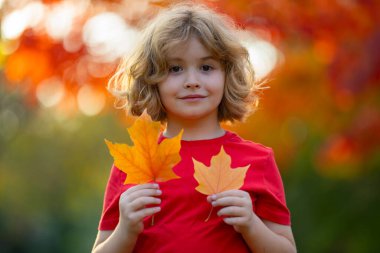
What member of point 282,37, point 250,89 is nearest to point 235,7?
point 282,37

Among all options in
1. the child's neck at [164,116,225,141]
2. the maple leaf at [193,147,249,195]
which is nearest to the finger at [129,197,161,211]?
the maple leaf at [193,147,249,195]

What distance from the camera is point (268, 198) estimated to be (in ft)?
9.02

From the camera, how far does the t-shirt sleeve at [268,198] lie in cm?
273

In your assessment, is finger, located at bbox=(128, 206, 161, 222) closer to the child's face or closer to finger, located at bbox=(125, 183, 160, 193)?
finger, located at bbox=(125, 183, 160, 193)

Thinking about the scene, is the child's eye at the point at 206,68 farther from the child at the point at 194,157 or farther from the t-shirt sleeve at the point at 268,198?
the t-shirt sleeve at the point at 268,198

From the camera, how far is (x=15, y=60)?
5617 mm

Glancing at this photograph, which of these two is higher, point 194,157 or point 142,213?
point 194,157

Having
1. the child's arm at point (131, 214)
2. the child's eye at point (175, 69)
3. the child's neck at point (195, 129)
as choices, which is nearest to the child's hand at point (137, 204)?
the child's arm at point (131, 214)

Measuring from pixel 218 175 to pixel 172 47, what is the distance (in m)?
0.54

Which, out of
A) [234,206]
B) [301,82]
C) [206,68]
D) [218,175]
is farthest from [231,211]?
[301,82]

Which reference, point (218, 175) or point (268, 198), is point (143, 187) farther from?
point (268, 198)

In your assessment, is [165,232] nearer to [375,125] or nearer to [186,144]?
[186,144]

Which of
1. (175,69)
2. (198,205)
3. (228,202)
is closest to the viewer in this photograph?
(228,202)

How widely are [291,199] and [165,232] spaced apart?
8.80 meters
